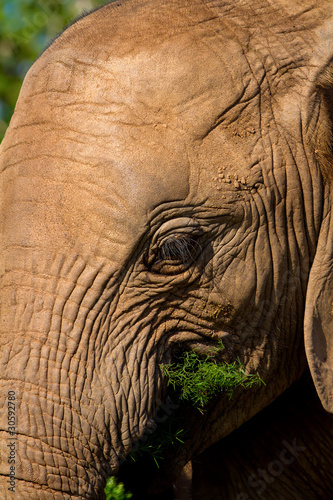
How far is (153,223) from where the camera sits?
9.87 feet

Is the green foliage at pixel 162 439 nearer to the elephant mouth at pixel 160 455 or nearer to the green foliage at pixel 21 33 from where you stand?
the elephant mouth at pixel 160 455

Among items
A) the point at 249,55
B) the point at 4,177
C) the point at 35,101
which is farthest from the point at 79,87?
the point at 249,55

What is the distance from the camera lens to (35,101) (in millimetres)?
3195

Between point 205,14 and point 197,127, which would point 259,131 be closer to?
point 197,127

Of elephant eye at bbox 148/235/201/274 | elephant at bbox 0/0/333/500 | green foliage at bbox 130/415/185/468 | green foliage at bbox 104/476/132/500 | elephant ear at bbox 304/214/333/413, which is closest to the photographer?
elephant at bbox 0/0/333/500

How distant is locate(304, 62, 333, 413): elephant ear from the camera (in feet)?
10.5

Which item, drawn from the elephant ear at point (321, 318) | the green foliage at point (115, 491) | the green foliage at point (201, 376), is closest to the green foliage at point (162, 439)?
the green foliage at point (201, 376)

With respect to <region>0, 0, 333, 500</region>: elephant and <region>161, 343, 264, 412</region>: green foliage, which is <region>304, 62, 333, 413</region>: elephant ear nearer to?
<region>0, 0, 333, 500</region>: elephant

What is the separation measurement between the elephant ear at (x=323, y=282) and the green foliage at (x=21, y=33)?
13.3 ft

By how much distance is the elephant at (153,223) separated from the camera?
2910mm

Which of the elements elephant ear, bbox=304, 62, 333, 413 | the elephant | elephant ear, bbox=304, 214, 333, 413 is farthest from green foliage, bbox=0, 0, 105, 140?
elephant ear, bbox=304, 214, 333, 413

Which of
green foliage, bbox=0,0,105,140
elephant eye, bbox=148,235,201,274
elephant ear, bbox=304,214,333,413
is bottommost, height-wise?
elephant ear, bbox=304,214,333,413

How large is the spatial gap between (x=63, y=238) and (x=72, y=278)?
0.16 metres

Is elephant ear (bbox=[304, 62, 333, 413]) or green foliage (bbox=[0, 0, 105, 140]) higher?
green foliage (bbox=[0, 0, 105, 140])
